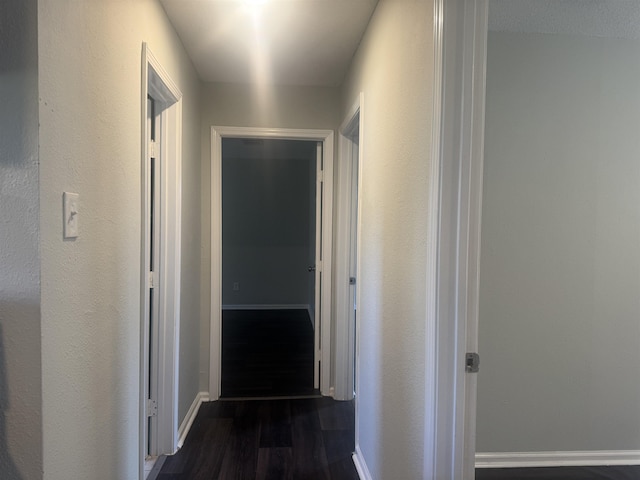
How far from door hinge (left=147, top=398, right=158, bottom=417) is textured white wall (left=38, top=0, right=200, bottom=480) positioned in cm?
57

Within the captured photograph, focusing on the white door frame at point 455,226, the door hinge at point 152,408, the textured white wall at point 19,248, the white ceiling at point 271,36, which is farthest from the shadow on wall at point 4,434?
the white ceiling at point 271,36

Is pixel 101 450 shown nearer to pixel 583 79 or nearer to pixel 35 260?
pixel 35 260

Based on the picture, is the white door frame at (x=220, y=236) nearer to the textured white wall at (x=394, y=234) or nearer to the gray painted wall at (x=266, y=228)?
the textured white wall at (x=394, y=234)

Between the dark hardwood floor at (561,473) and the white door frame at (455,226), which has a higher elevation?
the white door frame at (455,226)

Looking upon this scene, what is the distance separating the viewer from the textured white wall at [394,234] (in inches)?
50.3

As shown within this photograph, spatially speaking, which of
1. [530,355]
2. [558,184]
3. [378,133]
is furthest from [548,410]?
[378,133]

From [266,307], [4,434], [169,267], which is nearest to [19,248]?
[4,434]

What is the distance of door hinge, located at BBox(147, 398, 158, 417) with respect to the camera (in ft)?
6.95

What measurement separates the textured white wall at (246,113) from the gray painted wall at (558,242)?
128 centimetres

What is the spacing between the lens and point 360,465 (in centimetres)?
207

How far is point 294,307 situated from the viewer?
6.09 meters

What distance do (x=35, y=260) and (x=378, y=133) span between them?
1431 mm

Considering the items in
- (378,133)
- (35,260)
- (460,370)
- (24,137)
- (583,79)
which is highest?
(583,79)

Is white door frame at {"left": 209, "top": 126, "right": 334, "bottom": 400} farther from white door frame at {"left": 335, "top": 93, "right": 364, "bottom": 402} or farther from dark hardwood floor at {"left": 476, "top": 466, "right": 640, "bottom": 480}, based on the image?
dark hardwood floor at {"left": 476, "top": 466, "right": 640, "bottom": 480}
